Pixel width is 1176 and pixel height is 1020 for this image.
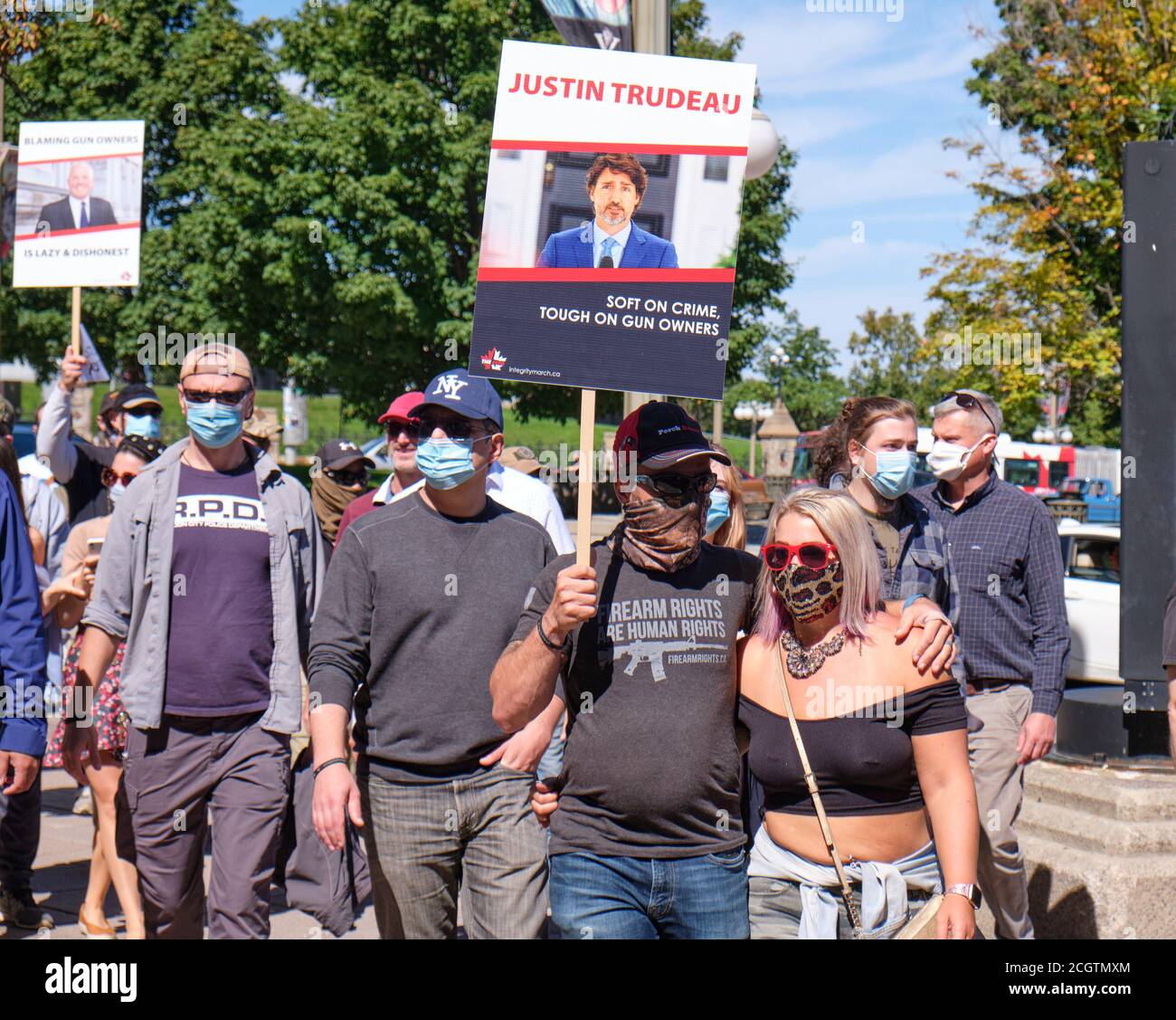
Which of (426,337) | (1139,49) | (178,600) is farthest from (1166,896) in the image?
(426,337)

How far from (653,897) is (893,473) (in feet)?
7.06

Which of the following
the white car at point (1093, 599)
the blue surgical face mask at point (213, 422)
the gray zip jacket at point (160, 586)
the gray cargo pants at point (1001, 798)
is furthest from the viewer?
the white car at point (1093, 599)

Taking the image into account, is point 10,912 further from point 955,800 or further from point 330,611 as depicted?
point 955,800

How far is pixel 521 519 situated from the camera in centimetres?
437

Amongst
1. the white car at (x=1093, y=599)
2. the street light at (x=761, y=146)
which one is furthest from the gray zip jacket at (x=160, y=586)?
the white car at (x=1093, y=599)

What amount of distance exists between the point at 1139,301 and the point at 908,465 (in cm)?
212

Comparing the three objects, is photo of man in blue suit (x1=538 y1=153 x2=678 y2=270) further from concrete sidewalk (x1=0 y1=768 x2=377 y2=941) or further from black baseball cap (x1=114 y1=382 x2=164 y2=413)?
black baseball cap (x1=114 y1=382 x2=164 y2=413)

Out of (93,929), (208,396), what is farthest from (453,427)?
(93,929)

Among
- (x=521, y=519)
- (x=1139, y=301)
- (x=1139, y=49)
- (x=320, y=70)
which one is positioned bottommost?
(x=521, y=519)

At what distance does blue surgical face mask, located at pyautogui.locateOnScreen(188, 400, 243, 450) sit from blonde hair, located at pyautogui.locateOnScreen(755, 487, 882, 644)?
215 cm

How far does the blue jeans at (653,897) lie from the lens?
131 inches

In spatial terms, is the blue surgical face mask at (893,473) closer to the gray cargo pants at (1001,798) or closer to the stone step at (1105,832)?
the gray cargo pants at (1001,798)

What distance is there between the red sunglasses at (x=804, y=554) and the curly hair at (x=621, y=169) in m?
0.91

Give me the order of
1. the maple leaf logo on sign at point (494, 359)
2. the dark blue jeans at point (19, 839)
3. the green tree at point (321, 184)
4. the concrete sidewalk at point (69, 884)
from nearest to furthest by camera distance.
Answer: the maple leaf logo on sign at point (494, 359) < the concrete sidewalk at point (69, 884) < the dark blue jeans at point (19, 839) < the green tree at point (321, 184)
